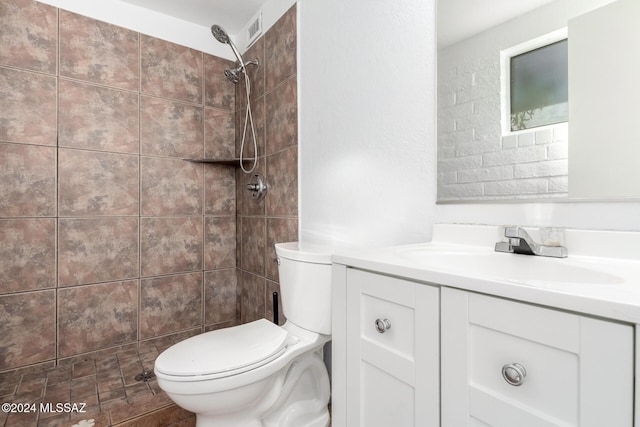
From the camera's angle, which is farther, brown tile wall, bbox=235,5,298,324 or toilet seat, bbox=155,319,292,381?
brown tile wall, bbox=235,5,298,324

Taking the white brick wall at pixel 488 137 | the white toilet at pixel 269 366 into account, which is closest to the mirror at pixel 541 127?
the white brick wall at pixel 488 137

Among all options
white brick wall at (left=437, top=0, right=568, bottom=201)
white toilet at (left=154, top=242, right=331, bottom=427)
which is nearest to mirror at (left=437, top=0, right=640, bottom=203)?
white brick wall at (left=437, top=0, right=568, bottom=201)

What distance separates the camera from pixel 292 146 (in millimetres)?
1858

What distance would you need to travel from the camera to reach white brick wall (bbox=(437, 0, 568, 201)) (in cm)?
91

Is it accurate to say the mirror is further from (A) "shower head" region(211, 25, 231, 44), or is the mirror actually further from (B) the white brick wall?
(A) "shower head" region(211, 25, 231, 44)

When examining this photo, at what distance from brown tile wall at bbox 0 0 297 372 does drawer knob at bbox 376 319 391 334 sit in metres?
1.13

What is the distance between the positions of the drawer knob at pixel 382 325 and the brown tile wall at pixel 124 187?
113 cm

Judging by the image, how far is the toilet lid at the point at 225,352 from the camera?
107 centimetres

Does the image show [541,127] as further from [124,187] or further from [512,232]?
[124,187]

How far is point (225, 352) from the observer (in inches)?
45.6

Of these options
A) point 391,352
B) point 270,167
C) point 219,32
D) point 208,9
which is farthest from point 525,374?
point 208,9

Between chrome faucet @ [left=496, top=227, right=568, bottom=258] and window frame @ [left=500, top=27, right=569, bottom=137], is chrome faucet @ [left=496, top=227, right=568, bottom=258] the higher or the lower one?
the lower one

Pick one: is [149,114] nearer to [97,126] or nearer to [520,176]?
[97,126]

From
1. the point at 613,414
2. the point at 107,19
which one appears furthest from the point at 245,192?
the point at 613,414
